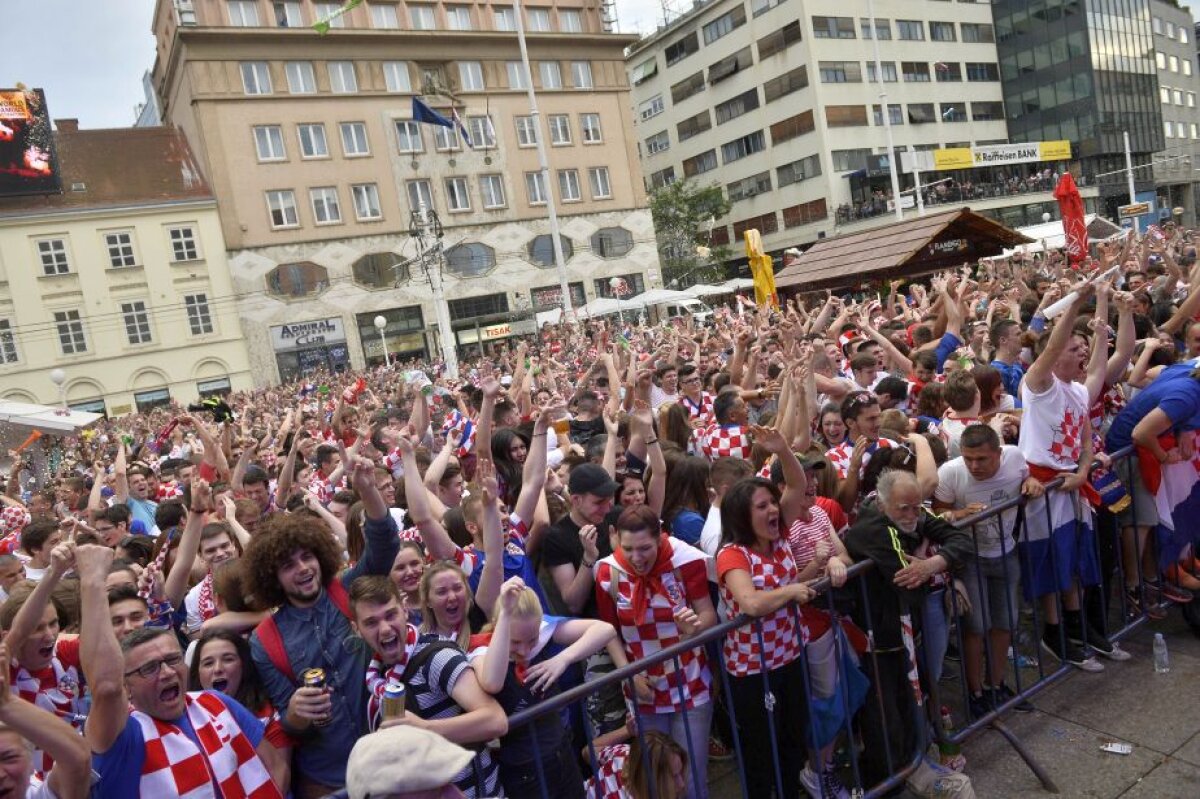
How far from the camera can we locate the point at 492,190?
4019 cm

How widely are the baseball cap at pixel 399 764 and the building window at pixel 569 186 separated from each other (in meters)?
41.3

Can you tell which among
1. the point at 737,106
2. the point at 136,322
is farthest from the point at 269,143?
the point at 737,106

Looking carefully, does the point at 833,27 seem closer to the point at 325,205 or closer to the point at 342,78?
the point at 342,78

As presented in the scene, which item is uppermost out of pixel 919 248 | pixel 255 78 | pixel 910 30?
pixel 910 30

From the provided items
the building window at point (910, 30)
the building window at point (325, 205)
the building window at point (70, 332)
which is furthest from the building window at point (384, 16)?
the building window at point (910, 30)

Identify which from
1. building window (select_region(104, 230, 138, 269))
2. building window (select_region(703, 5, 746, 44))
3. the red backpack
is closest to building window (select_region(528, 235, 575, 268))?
building window (select_region(104, 230, 138, 269))

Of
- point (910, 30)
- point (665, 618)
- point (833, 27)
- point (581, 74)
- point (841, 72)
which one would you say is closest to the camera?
point (665, 618)

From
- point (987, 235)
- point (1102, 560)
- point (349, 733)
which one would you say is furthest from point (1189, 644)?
point (987, 235)

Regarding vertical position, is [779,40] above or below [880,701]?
above

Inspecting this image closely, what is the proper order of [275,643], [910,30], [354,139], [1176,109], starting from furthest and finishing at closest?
[1176,109], [910,30], [354,139], [275,643]

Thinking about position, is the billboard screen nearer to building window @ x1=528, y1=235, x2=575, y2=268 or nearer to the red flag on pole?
building window @ x1=528, y1=235, x2=575, y2=268

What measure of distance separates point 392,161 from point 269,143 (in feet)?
18.3

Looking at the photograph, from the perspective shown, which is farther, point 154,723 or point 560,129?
point 560,129

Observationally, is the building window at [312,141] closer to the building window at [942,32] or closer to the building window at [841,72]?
the building window at [841,72]
